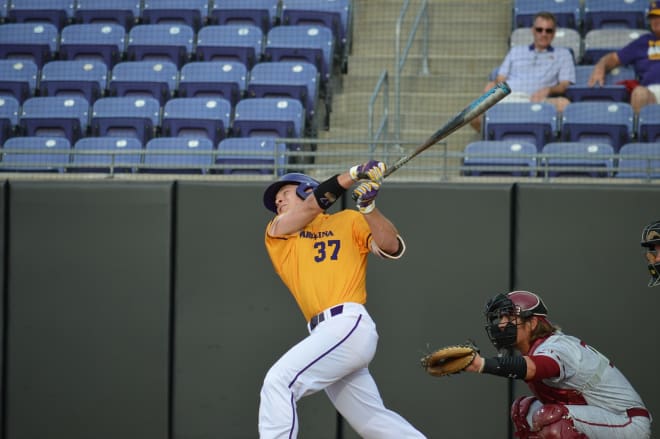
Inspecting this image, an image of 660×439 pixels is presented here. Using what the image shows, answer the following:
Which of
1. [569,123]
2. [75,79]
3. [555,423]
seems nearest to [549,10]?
[569,123]

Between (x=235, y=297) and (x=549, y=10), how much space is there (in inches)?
205

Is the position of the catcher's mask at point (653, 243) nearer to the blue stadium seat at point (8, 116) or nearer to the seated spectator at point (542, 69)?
the seated spectator at point (542, 69)

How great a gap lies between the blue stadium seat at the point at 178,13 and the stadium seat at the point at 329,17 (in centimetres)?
93

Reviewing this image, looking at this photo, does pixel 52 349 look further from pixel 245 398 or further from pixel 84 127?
pixel 84 127

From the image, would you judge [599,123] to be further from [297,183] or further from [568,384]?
[568,384]

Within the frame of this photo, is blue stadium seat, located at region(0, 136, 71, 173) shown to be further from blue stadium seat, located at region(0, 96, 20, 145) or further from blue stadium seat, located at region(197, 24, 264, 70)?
blue stadium seat, located at region(197, 24, 264, 70)

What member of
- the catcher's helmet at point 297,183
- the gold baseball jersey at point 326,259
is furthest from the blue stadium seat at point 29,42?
the gold baseball jersey at point 326,259

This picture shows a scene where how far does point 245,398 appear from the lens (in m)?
7.34

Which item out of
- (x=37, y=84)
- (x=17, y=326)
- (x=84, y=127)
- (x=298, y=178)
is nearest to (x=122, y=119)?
(x=84, y=127)

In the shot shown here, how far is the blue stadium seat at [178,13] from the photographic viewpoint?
35.6 feet

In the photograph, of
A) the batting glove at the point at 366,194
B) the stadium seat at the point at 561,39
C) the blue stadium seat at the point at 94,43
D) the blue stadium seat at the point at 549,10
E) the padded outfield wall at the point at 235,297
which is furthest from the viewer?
Result: the blue stadium seat at the point at 549,10

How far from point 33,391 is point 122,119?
2.68 m

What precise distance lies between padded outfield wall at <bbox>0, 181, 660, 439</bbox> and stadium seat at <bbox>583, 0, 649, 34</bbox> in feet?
12.3

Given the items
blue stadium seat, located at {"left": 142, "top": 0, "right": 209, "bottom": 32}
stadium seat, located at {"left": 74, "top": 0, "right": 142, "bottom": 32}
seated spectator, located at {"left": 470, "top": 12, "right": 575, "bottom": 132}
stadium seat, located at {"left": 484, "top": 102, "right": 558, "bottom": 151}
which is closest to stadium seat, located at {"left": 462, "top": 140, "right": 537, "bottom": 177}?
stadium seat, located at {"left": 484, "top": 102, "right": 558, "bottom": 151}
